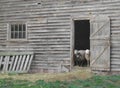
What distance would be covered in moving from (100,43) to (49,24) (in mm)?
2727

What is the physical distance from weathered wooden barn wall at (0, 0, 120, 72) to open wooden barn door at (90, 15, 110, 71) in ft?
0.69

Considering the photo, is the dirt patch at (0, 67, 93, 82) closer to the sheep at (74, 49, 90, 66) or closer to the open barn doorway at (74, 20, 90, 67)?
the sheep at (74, 49, 90, 66)

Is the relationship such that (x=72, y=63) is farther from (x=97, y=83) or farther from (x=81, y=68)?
(x=97, y=83)

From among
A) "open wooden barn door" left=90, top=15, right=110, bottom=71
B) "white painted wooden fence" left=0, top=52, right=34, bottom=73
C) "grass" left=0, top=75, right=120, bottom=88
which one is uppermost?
"open wooden barn door" left=90, top=15, right=110, bottom=71

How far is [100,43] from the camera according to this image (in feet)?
52.1

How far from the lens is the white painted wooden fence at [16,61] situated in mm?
17609

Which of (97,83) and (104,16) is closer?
(97,83)

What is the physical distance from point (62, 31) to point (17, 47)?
103 inches

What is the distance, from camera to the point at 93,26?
16.1 m

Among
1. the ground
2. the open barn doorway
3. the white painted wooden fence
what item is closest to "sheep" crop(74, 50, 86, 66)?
the white painted wooden fence

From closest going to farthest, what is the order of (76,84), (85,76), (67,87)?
(67,87) < (76,84) < (85,76)

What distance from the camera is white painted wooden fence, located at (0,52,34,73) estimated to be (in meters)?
17.6

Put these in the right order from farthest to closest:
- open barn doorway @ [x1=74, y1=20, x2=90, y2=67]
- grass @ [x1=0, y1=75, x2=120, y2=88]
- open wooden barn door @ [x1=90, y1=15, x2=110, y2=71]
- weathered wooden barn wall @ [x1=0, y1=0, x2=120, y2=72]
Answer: open barn doorway @ [x1=74, y1=20, x2=90, y2=67]
weathered wooden barn wall @ [x1=0, y1=0, x2=120, y2=72]
open wooden barn door @ [x1=90, y1=15, x2=110, y2=71]
grass @ [x1=0, y1=75, x2=120, y2=88]

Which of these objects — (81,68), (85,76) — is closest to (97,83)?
(85,76)
